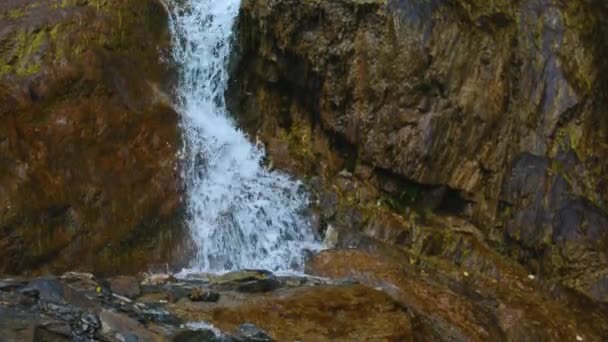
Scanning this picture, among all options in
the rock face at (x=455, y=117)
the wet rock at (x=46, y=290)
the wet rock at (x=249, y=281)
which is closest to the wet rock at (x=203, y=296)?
the wet rock at (x=249, y=281)

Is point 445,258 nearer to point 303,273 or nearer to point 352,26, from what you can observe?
point 303,273

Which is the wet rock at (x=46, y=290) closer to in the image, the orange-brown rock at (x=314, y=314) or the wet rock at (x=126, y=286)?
the wet rock at (x=126, y=286)

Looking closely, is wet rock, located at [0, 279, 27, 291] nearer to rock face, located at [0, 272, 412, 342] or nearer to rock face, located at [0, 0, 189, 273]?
rock face, located at [0, 272, 412, 342]

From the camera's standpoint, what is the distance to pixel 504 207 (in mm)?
11297

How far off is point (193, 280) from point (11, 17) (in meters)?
4.06

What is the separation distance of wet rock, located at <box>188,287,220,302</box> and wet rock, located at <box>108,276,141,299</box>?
55 centimetres

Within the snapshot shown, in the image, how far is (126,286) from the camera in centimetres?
799

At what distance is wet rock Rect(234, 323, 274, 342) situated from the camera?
688 cm

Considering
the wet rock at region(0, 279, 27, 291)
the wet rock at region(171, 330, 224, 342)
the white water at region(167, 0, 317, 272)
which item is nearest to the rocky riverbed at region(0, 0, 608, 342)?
the white water at region(167, 0, 317, 272)

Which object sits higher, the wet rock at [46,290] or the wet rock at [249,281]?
the wet rock at [46,290]

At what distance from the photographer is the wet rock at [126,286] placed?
7836 millimetres

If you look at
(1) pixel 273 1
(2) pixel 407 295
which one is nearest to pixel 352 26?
(1) pixel 273 1

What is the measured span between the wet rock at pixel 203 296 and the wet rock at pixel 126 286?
1.81 ft

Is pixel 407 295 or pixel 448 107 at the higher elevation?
pixel 448 107
